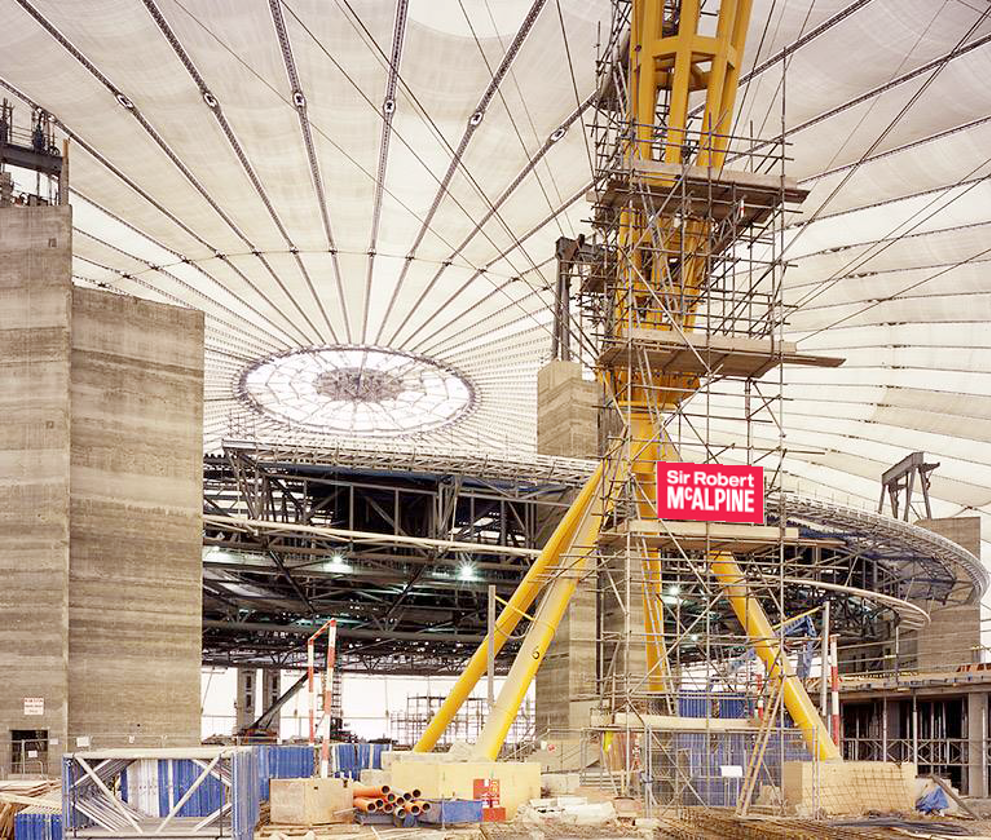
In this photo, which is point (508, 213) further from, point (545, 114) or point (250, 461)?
point (250, 461)

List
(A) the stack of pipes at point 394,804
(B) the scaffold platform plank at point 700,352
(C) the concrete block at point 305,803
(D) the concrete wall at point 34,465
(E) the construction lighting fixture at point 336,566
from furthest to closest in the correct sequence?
(E) the construction lighting fixture at point 336,566
(D) the concrete wall at point 34,465
(B) the scaffold platform plank at point 700,352
(A) the stack of pipes at point 394,804
(C) the concrete block at point 305,803

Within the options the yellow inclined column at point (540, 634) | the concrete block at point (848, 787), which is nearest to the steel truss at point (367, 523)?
the yellow inclined column at point (540, 634)

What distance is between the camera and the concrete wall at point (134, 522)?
28516mm

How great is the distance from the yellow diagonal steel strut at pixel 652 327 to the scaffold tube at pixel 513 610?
0.03 metres

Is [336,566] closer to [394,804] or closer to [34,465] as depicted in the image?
[34,465]

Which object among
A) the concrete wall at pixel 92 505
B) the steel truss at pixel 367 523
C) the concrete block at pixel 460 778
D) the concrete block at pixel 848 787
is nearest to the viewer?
the concrete block at pixel 460 778

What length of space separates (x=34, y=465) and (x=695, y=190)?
17.3 metres

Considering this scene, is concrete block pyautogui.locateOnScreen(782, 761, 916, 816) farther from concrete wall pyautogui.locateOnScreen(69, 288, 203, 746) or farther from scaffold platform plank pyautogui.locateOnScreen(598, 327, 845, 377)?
concrete wall pyautogui.locateOnScreen(69, 288, 203, 746)

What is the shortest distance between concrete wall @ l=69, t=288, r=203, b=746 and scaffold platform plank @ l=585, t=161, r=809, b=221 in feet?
43.3

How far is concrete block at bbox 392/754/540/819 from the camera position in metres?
21.1

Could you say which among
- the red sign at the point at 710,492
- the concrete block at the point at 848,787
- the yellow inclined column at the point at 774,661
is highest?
the red sign at the point at 710,492

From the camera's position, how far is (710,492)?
22797 mm

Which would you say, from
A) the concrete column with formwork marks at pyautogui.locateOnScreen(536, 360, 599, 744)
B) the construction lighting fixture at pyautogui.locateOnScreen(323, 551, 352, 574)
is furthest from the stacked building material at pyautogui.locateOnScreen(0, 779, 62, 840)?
the construction lighting fixture at pyautogui.locateOnScreen(323, 551, 352, 574)

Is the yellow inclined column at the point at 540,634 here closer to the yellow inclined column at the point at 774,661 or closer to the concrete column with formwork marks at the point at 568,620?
the yellow inclined column at the point at 774,661
